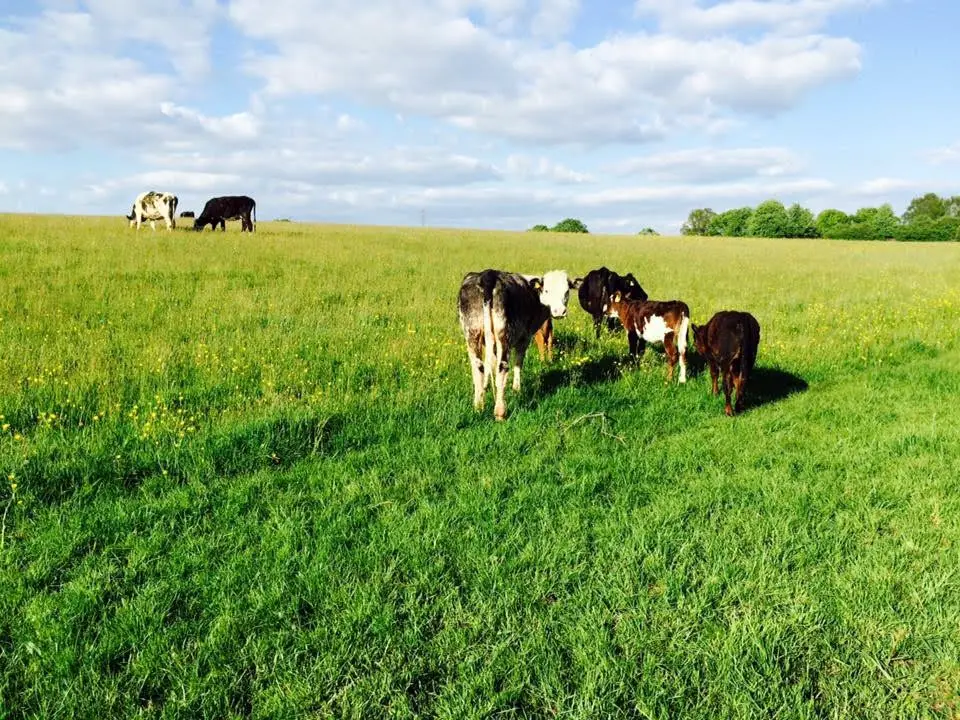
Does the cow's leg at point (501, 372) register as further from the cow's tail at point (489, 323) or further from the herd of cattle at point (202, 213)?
the herd of cattle at point (202, 213)

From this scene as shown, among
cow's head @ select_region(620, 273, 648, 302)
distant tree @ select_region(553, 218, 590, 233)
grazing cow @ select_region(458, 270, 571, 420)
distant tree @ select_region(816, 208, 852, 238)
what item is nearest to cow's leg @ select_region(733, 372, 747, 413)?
grazing cow @ select_region(458, 270, 571, 420)

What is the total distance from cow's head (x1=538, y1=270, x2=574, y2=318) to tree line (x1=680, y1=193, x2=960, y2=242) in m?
95.0

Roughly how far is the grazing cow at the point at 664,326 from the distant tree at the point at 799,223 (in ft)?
320

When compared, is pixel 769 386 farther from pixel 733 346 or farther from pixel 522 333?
pixel 522 333

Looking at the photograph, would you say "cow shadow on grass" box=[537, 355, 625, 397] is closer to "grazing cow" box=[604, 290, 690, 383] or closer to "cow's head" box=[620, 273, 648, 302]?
"grazing cow" box=[604, 290, 690, 383]

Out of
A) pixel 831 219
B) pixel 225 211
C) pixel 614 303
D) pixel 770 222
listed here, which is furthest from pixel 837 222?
pixel 614 303

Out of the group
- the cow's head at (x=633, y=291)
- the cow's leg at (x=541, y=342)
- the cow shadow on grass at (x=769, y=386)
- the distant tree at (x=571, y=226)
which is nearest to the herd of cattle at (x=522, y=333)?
the cow shadow on grass at (x=769, y=386)

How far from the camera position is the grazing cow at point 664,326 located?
9.05 m

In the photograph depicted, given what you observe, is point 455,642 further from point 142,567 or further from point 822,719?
point 142,567

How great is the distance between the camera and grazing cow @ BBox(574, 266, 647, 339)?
1167 cm

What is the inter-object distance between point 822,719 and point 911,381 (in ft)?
27.0

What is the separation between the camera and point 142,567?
13.8 ft

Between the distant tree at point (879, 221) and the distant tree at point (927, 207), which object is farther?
the distant tree at point (927, 207)

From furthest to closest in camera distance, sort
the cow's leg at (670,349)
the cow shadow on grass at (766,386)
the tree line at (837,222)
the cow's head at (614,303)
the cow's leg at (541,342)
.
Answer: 1. the tree line at (837,222)
2. the cow's head at (614,303)
3. the cow's leg at (541,342)
4. the cow's leg at (670,349)
5. the cow shadow on grass at (766,386)
